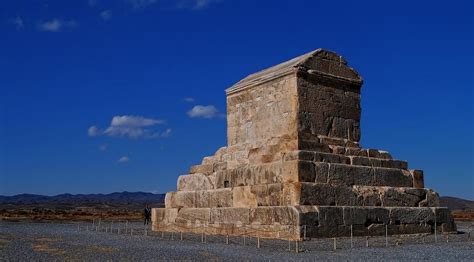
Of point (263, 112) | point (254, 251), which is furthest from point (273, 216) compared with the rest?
point (263, 112)

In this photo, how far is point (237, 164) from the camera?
1582 cm

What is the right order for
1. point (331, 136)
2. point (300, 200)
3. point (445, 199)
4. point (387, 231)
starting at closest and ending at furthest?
point (300, 200), point (387, 231), point (331, 136), point (445, 199)

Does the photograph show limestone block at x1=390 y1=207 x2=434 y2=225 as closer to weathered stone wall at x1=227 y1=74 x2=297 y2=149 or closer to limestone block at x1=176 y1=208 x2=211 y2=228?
weathered stone wall at x1=227 y1=74 x2=297 y2=149

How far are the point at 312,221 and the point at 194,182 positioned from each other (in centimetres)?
575

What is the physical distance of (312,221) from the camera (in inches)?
491

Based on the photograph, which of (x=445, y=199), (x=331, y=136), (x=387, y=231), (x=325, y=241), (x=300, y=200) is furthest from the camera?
(x=445, y=199)

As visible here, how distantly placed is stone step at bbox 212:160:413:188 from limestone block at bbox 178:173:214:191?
473 millimetres

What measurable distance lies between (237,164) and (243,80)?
140 inches

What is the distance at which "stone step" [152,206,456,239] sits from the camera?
12.5 metres

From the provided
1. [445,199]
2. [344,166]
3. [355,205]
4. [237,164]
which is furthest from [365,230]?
[445,199]

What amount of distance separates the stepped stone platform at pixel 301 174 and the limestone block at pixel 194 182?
0.03m

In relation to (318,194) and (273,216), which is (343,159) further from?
(273,216)

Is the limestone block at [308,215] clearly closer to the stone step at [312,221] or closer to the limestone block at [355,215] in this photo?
the stone step at [312,221]

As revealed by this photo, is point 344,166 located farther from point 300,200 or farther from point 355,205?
point 300,200
